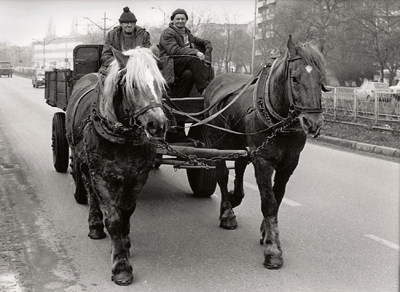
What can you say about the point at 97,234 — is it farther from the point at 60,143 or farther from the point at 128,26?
the point at 60,143

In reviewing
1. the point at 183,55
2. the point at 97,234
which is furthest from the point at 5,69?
the point at 97,234

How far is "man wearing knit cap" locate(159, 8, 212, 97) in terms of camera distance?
688 centimetres

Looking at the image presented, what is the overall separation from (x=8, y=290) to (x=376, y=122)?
13.1m

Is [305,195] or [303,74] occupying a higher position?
[303,74]

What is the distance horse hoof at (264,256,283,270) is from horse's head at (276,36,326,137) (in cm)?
121

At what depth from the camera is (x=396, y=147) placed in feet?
40.7

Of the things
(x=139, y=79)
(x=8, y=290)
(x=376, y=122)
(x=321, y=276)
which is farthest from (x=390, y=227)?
(x=376, y=122)

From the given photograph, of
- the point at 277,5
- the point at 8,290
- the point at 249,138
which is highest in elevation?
the point at 277,5

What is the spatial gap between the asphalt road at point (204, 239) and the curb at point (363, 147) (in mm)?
2502

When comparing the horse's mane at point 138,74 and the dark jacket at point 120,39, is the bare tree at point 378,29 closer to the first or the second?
the dark jacket at point 120,39

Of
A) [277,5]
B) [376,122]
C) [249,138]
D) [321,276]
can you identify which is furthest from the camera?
[277,5]

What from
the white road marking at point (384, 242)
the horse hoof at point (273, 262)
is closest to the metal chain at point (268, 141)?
the horse hoof at point (273, 262)

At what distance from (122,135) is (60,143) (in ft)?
15.0

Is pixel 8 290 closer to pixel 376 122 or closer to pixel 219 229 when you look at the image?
pixel 219 229
